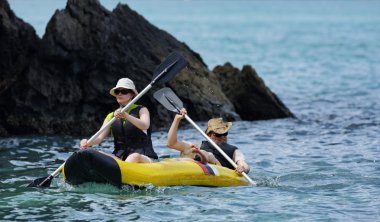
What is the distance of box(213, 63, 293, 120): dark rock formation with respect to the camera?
19891 mm

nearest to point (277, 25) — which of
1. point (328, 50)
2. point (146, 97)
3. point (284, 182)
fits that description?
point (328, 50)

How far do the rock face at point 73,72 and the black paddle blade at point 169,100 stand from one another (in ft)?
16.2

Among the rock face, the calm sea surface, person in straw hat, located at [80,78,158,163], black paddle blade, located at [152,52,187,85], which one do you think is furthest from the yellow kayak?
the rock face

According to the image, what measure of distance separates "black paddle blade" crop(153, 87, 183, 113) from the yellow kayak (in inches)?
36.2

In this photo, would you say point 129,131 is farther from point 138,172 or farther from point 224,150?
point 224,150

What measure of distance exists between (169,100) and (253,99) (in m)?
7.52

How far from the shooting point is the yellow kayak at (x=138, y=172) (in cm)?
1107

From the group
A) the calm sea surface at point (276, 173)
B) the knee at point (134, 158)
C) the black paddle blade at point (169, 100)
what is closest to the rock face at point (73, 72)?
the calm sea surface at point (276, 173)

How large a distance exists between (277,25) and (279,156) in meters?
61.2

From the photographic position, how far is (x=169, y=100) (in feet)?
41.5

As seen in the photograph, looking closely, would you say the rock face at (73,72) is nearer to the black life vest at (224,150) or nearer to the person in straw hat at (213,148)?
the black life vest at (224,150)

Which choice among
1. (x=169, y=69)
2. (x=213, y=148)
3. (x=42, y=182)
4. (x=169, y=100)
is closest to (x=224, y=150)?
(x=213, y=148)

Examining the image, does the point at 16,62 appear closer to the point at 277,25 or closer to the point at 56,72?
the point at 56,72

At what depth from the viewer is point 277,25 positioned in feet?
249
